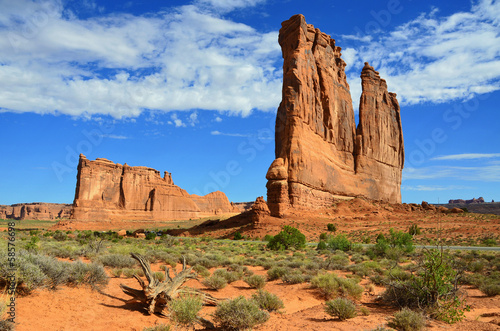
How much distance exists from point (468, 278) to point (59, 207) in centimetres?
14500

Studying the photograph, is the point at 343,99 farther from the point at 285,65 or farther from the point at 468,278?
the point at 468,278

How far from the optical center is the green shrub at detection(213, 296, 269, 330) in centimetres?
590

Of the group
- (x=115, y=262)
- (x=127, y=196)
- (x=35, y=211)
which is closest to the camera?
(x=115, y=262)

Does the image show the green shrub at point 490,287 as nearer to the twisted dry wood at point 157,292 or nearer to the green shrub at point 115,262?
the twisted dry wood at point 157,292

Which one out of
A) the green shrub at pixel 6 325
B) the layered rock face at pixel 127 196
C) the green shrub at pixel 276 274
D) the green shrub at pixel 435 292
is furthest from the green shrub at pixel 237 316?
the layered rock face at pixel 127 196

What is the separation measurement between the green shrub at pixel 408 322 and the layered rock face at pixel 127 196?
71979 mm

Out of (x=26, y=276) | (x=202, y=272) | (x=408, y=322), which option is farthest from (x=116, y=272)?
(x=408, y=322)

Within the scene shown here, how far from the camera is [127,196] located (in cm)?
8025

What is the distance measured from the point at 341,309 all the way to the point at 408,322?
52.0 inches

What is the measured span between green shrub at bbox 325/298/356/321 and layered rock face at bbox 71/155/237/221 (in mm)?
70721

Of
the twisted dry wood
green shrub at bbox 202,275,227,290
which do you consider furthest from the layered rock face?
the twisted dry wood

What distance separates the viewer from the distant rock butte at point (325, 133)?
39.6 metres

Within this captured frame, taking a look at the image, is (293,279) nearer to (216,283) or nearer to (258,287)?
(258,287)

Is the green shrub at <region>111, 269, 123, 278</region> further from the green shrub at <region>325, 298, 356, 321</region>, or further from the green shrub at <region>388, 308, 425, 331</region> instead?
the green shrub at <region>388, 308, 425, 331</region>
